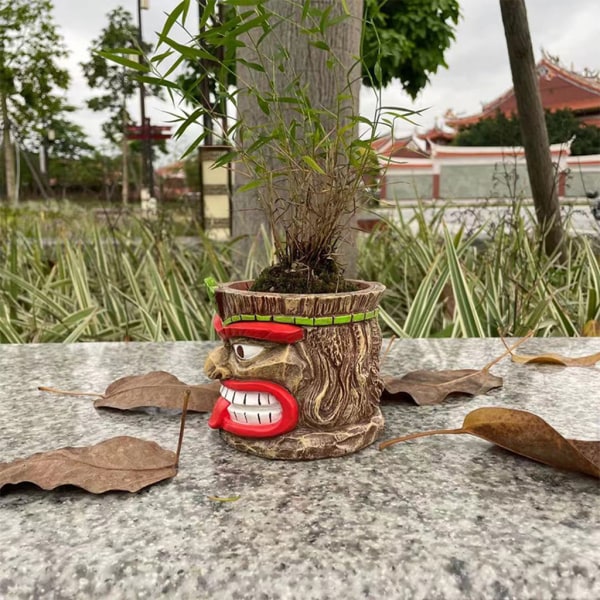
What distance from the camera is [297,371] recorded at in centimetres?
59

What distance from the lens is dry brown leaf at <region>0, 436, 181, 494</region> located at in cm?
54

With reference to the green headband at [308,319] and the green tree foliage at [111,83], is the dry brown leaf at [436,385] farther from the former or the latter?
the green tree foliage at [111,83]

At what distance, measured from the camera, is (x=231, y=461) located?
2.00 feet

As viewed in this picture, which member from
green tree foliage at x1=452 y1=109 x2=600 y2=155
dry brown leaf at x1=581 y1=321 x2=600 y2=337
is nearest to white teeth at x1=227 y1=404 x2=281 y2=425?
dry brown leaf at x1=581 y1=321 x2=600 y2=337

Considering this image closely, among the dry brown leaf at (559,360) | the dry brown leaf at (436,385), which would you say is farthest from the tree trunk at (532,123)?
the dry brown leaf at (436,385)

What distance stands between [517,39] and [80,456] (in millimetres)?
2016

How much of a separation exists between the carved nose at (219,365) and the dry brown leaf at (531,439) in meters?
0.17

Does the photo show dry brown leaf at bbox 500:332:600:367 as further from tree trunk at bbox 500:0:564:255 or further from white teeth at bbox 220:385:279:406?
tree trunk at bbox 500:0:564:255

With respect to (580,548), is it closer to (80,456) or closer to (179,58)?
(80,456)

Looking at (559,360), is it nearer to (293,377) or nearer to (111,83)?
(293,377)

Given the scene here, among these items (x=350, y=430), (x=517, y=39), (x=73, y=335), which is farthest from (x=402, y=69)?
(x=350, y=430)

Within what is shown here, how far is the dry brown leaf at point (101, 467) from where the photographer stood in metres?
0.54

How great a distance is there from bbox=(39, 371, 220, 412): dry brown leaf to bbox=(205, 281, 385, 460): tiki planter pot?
0.45 feet

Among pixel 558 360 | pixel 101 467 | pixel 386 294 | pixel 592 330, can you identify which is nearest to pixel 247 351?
pixel 101 467
